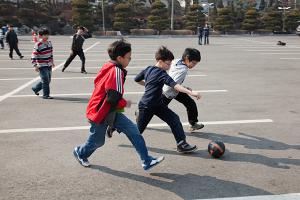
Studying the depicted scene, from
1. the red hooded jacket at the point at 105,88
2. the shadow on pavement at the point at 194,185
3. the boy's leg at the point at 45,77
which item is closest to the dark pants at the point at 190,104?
the shadow on pavement at the point at 194,185

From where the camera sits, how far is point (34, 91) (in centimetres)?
888

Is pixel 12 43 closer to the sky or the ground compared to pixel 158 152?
closer to the sky

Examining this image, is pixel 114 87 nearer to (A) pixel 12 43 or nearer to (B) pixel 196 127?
(B) pixel 196 127

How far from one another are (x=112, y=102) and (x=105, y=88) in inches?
7.1

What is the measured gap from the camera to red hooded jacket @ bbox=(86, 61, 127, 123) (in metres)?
3.99

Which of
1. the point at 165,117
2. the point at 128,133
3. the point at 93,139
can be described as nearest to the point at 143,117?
the point at 165,117

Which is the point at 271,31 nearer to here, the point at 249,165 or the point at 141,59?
the point at 141,59

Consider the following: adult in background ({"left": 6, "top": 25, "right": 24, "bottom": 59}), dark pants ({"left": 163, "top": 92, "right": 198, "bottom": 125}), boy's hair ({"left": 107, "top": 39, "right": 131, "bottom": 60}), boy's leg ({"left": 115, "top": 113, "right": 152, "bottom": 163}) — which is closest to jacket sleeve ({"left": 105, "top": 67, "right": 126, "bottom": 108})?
boy's hair ({"left": 107, "top": 39, "right": 131, "bottom": 60})

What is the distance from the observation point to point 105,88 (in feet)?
13.3

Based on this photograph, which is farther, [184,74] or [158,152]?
[184,74]

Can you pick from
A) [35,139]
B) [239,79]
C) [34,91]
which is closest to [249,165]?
[35,139]

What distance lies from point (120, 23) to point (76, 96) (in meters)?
39.5

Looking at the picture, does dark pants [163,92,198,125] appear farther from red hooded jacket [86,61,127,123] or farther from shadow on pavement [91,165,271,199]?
red hooded jacket [86,61,127,123]

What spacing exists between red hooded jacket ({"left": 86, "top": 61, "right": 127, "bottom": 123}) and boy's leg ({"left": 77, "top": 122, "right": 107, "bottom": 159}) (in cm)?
14
